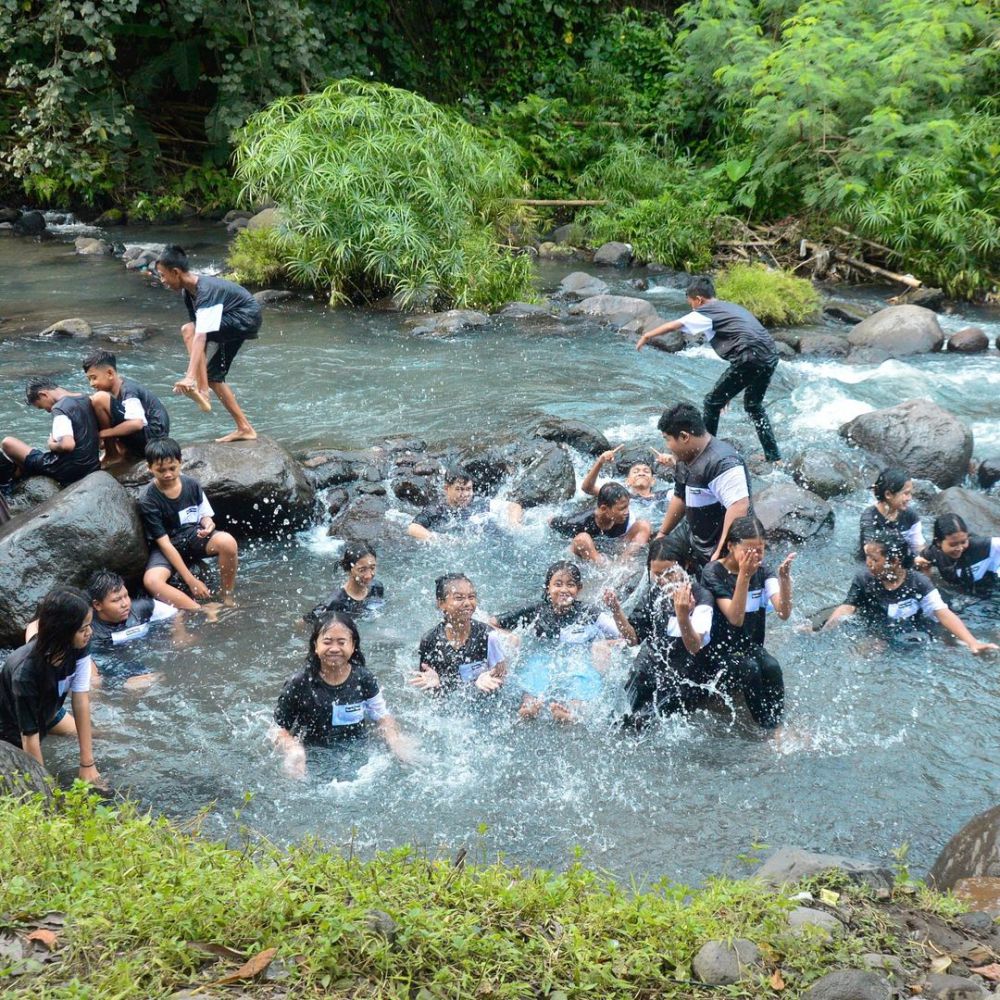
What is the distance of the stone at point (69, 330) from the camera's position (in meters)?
13.9

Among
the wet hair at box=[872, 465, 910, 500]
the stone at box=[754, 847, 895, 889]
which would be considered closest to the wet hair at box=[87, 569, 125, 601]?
the stone at box=[754, 847, 895, 889]

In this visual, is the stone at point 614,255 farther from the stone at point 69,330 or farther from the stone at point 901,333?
the stone at point 69,330

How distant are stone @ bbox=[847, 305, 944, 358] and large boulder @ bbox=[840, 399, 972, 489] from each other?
3.70 m

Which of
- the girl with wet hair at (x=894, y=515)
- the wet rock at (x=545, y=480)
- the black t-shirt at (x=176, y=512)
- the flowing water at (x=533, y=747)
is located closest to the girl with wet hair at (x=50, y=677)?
the flowing water at (x=533, y=747)

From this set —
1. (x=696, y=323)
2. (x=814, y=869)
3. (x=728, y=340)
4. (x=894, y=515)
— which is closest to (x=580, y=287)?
(x=728, y=340)

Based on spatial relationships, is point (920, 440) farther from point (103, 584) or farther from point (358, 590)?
point (103, 584)

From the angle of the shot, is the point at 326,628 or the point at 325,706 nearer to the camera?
the point at 326,628

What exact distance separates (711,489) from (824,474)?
3.79 metres

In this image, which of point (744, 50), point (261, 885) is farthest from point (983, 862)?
point (744, 50)

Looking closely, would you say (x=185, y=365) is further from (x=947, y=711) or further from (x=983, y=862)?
(x=983, y=862)

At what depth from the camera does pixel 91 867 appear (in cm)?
392

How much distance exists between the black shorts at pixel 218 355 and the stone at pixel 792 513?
474 cm

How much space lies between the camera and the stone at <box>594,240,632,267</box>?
19516mm

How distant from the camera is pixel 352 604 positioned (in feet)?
25.4
